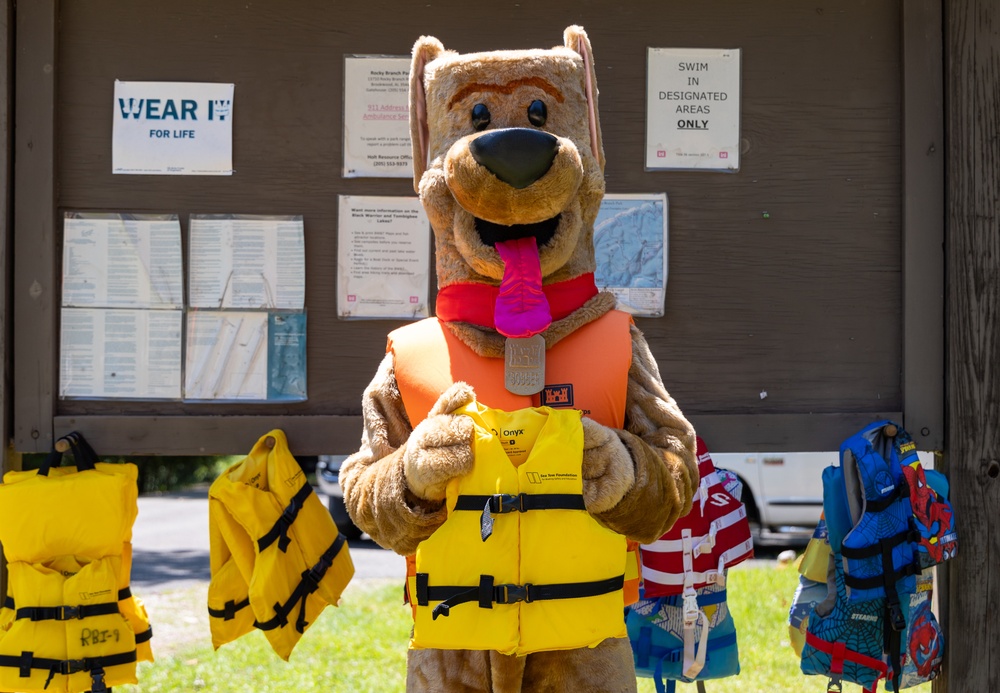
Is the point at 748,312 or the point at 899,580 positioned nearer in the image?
the point at 899,580

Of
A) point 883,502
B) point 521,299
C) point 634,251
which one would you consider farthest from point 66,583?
point 883,502

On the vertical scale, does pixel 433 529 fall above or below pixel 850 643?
above

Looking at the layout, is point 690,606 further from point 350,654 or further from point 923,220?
point 350,654

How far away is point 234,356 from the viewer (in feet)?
12.0

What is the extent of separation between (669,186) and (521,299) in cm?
130

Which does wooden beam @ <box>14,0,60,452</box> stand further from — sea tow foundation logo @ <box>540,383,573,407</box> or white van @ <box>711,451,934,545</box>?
white van @ <box>711,451,934,545</box>

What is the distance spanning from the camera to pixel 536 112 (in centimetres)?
282

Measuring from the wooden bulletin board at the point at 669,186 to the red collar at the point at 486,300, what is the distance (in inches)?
35.1

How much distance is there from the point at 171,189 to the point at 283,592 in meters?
1.52

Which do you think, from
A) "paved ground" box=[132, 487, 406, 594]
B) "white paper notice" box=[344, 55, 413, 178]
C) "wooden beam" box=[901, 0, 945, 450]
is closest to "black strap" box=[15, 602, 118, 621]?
"white paper notice" box=[344, 55, 413, 178]

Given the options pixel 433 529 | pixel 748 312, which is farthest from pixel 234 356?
pixel 748 312

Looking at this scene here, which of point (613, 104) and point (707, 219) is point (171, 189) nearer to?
point (613, 104)

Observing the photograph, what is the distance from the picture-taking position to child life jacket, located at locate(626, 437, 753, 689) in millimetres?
3436

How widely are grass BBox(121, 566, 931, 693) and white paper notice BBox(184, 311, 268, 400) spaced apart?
2.23 m
